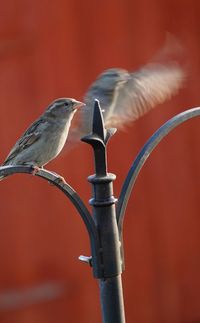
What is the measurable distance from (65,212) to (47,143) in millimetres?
1553

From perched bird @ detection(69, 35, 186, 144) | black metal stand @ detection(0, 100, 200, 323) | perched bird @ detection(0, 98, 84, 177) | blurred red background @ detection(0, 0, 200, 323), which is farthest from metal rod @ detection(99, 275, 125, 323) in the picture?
blurred red background @ detection(0, 0, 200, 323)

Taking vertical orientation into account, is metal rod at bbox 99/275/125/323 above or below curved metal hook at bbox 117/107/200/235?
below

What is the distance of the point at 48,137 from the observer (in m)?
2.53

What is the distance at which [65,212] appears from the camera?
13.2ft

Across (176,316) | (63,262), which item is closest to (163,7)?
(63,262)

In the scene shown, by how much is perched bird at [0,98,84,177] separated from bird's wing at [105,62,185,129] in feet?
0.84

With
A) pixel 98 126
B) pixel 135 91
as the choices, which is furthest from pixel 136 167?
pixel 135 91

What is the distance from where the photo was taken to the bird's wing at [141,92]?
2.16 metres

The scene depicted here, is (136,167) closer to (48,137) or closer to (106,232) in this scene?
(106,232)

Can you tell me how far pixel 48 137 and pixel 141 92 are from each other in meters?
0.50

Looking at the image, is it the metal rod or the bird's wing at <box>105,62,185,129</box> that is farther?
the bird's wing at <box>105,62,185,129</box>

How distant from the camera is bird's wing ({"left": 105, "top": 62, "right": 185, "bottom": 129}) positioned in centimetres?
216

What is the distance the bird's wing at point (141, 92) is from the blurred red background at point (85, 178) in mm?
1659

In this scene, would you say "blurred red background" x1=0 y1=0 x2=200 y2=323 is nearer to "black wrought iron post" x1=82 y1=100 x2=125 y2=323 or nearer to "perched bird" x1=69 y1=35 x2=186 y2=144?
"perched bird" x1=69 y1=35 x2=186 y2=144
